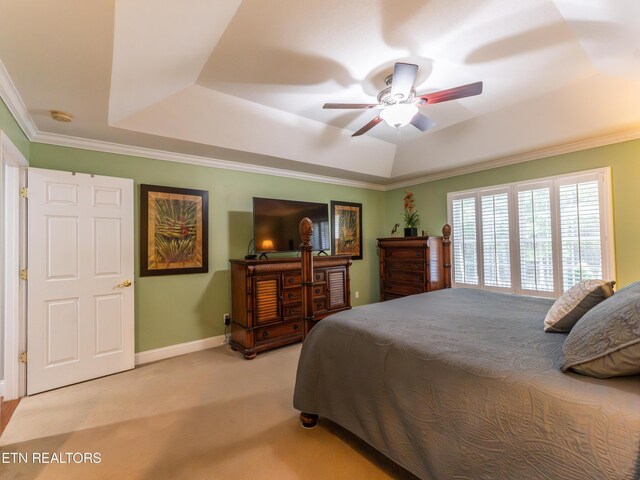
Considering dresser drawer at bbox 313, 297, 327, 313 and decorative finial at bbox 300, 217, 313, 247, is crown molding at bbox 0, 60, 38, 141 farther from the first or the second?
dresser drawer at bbox 313, 297, 327, 313

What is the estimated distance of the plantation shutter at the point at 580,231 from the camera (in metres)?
3.25

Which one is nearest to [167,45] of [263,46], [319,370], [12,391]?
[263,46]

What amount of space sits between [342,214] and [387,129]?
5.39 ft

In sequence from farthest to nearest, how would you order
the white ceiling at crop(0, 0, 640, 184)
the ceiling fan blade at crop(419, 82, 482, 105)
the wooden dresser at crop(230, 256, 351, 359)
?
the wooden dresser at crop(230, 256, 351, 359), the ceiling fan blade at crop(419, 82, 482, 105), the white ceiling at crop(0, 0, 640, 184)

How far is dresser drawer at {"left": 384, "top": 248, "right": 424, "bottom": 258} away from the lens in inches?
172

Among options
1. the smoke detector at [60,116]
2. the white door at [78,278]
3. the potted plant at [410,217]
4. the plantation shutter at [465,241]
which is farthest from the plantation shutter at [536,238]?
the smoke detector at [60,116]

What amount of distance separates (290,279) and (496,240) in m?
2.96

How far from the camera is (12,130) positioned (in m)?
2.28

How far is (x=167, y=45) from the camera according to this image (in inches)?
74.1

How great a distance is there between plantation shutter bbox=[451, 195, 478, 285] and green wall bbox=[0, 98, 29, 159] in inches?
200

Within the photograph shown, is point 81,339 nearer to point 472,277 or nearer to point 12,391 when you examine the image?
point 12,391

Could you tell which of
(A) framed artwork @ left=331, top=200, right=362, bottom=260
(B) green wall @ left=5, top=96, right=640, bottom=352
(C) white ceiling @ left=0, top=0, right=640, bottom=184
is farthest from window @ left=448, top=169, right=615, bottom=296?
(A) framed artwork @ left=331, top=200, right=362, bottom=260

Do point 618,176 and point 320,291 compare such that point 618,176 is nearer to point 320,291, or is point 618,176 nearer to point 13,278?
point 320,291

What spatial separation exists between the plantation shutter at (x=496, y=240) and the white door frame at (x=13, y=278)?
17.5 feet
